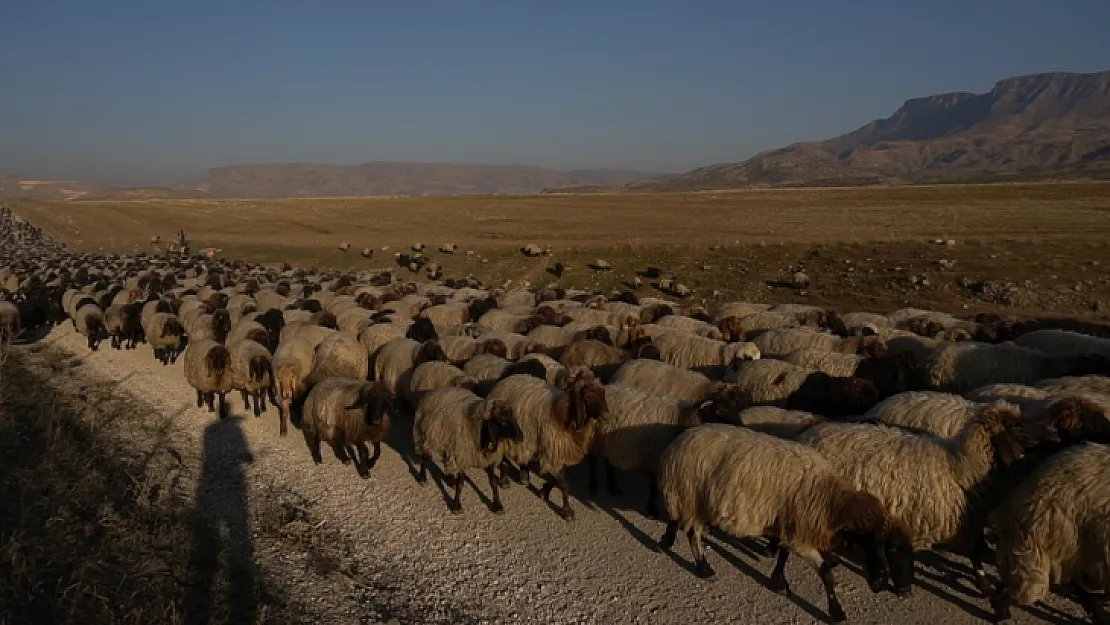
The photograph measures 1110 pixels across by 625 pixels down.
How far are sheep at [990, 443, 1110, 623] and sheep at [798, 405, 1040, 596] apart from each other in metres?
0.33

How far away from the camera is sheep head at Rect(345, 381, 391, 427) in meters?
10.3

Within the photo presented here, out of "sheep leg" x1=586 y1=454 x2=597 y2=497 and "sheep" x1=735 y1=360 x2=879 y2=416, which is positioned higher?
"sheep" x1=735 y1=360 x2=879 y2=416

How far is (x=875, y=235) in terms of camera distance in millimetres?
36281

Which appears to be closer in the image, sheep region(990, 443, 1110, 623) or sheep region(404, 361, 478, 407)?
sheep region(990, 443, 1110, 623)

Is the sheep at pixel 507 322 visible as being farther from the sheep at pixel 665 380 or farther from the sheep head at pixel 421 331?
the sheep at pixel 665 380

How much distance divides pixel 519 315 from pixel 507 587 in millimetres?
10599

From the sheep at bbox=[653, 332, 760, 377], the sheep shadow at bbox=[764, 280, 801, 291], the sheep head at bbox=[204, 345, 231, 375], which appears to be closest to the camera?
the sheep at bbox=[653, 332, 760, 377]

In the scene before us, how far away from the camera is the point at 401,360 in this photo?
43.4ft

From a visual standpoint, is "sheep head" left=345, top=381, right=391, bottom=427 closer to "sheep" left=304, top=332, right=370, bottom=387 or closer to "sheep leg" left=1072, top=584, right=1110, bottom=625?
"sheep" left=304, top=332, right=370, bottom=387

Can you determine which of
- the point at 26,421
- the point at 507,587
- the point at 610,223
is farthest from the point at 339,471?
the point at 610,223

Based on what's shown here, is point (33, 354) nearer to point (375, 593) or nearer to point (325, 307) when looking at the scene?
point (325, 307)

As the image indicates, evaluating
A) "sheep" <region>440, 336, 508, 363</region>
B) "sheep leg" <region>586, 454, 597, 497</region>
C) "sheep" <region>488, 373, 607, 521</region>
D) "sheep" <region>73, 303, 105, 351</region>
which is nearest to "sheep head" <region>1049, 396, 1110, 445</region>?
"sheep" <region>488, 373, 607, 521</region>

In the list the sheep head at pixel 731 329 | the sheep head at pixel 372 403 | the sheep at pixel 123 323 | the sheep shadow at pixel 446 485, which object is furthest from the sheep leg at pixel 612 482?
the sheep at pixel 123 323

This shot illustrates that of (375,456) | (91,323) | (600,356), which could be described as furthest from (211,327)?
(600,356)
